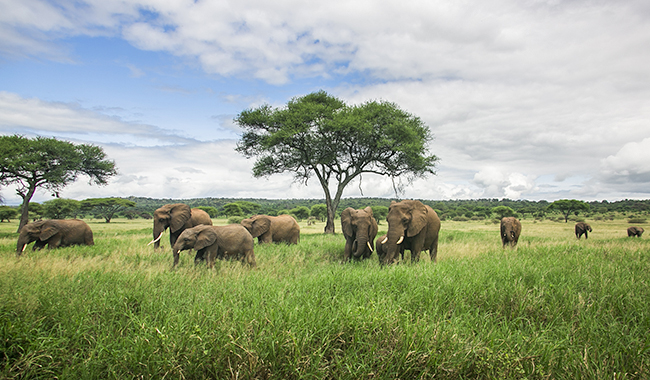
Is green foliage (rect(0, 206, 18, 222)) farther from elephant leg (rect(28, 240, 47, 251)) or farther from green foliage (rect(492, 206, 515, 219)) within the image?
green foliage (rect(492, 206, 515, 219))

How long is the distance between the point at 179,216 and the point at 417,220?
31.7ft

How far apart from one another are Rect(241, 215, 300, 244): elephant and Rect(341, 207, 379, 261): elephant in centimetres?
502

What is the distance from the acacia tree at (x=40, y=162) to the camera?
2447cm

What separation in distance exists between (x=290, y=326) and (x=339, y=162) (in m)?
23.6

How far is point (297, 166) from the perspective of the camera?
26.9 meters

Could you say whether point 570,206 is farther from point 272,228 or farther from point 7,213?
point 7,213

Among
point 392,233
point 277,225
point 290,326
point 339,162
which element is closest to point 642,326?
point 290,326

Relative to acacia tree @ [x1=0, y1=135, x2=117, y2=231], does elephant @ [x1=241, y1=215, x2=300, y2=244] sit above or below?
below

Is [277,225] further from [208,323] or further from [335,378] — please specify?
[335,378]

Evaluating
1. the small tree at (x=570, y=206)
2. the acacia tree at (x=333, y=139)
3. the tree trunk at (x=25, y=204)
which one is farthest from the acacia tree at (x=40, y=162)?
the small tree at (x=570, y=206)

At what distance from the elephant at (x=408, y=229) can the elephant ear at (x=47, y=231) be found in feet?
41.6

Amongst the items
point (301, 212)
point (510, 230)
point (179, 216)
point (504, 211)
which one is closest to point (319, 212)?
point (301, 212)

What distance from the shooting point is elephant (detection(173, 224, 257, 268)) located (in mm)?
8281

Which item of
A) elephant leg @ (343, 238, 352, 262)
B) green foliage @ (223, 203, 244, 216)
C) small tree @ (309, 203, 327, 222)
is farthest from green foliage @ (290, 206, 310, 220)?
elephant leg @ (343, 238, 352, 262)
